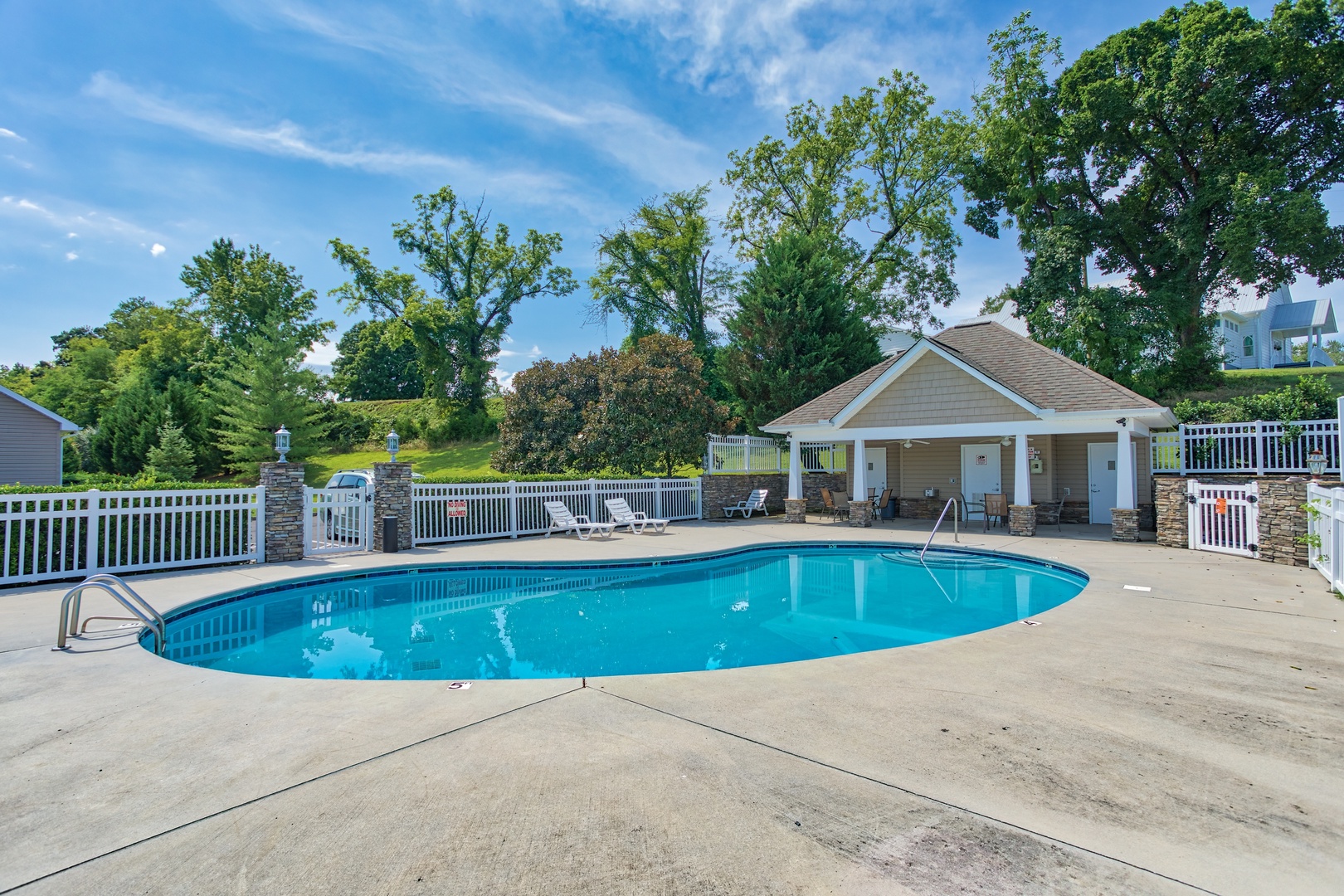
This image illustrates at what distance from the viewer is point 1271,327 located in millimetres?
33906

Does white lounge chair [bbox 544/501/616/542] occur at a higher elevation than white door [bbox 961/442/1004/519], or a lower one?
lower

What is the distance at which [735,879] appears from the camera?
2.19 m

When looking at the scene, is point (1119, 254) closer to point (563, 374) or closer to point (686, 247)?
point (686, 247)

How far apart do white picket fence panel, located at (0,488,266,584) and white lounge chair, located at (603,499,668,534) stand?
7154 millimetres

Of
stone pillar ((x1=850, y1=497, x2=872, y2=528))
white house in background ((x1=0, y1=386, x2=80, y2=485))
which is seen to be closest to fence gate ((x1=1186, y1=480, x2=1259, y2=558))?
stone pillar ((x1=850, y1=497, x2=872, y2=528))

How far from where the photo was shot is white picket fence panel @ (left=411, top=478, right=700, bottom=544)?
12773mm

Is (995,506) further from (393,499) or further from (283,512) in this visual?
(283,512)

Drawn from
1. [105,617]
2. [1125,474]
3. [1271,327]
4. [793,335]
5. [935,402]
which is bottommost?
[105,617]

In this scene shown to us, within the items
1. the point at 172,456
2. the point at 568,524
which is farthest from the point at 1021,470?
the point at 172,456

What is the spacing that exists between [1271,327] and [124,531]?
48391 millimetres

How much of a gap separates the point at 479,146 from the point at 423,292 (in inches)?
842

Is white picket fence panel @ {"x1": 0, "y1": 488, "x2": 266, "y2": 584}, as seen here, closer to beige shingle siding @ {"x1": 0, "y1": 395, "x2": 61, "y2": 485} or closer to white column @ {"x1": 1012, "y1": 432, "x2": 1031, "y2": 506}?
beige shingle siding @ {"x1": 0, "y1": 395, "x2": 61, "y2": 485}

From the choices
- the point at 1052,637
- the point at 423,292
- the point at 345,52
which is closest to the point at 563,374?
the point at 345,52

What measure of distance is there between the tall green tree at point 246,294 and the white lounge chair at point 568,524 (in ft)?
98.4
